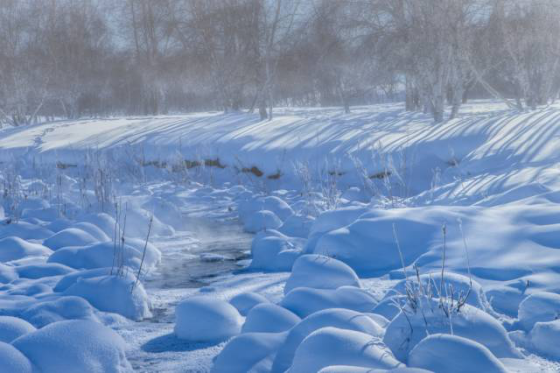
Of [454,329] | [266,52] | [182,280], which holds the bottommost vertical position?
[182,280]

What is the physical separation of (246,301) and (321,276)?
455 mm

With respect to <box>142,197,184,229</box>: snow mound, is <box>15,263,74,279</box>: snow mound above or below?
above

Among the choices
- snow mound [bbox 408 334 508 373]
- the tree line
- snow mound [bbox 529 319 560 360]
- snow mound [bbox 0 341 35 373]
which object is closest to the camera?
snow mound [bbox 408 334 508 373]

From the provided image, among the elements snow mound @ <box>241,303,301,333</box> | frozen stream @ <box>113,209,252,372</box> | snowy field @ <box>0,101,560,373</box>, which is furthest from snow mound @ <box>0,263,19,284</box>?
snow mound @ <box>241,303,301,333</box>

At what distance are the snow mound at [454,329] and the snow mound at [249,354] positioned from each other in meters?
0.46

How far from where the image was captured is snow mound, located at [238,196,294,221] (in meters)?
6.38

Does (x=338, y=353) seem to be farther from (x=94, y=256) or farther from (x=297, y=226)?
(x=297, y=226)

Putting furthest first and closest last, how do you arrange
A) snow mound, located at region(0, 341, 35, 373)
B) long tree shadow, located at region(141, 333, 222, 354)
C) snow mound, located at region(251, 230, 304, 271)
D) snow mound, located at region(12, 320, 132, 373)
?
snow mound, located at region(251, 230, 304, 271), long tree shadow, located at region(141, 333, 222, 354), snow mound, located at region(12, 320, 132, 373), snow mound, located at region(0, 341, 35, 373)

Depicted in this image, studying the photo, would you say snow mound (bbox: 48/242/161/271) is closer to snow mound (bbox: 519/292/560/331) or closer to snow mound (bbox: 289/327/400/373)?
snow mound (bbox: 289/327/400/373)

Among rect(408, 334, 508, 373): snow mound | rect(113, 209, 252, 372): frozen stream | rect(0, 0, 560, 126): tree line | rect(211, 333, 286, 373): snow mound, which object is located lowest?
rect(113, 209, 252, 372): frozen stream

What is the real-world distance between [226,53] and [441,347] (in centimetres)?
1601

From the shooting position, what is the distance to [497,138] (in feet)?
28.2

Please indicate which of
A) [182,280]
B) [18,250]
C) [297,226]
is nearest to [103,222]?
[18,250]

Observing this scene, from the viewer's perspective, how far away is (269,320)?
8.93 ft
